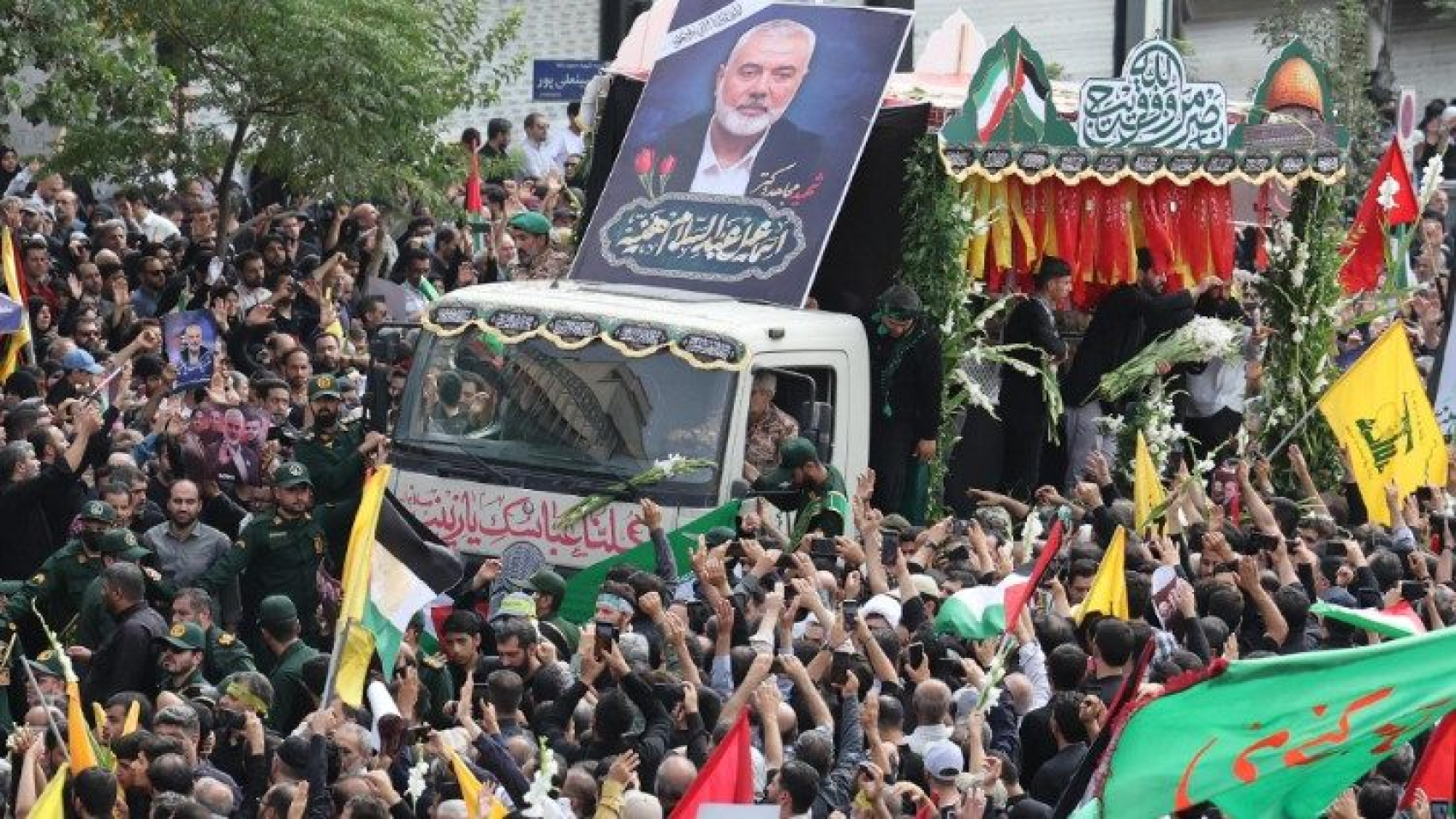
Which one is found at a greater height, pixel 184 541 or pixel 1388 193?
pixel 1388 193

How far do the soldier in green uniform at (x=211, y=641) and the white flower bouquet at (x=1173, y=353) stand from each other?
6.98 m

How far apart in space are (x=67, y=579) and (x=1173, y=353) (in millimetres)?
7518

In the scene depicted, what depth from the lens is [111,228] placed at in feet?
71.9

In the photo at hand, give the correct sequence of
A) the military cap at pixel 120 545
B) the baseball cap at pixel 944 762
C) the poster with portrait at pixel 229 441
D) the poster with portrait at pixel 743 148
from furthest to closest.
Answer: the poster with portrait at pixel 743 148 → the poster with portrait at pixel 229 441 → the military cap at pixel 120 545 → the baseball cap at pixel 944 762

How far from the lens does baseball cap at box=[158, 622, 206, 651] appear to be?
47.4 ft

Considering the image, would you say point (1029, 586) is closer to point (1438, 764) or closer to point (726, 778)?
point (726, 778)

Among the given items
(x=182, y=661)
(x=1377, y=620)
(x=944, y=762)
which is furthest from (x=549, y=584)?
(x=1377, y=620)

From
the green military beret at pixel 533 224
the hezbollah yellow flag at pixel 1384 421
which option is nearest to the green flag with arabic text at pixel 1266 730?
the hezbollah yellow flag at pixel 1384 421

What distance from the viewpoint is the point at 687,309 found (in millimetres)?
17953

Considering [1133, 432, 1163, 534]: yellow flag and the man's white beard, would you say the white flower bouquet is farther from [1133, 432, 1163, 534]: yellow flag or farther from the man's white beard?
the man's white beard

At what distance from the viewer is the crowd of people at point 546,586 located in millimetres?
12188

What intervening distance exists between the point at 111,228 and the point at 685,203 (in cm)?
438

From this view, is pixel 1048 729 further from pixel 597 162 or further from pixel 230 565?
pixel 597 162

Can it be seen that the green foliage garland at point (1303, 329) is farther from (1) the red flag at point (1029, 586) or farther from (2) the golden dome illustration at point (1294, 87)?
(1) the red flag at point (1029, 586)
